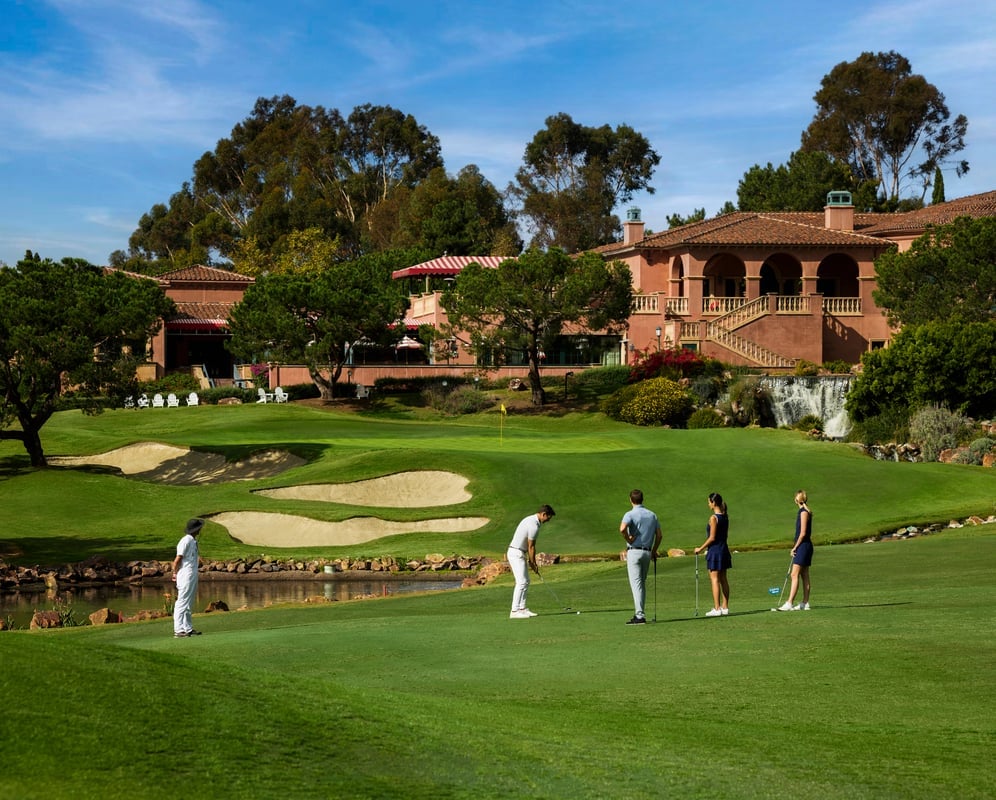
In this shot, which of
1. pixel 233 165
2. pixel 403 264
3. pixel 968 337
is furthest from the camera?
pixel 233 165

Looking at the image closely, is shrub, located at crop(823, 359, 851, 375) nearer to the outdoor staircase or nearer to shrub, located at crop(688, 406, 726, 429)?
the outdoor staircase

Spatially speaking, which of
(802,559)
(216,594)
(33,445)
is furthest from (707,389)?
(802,559)

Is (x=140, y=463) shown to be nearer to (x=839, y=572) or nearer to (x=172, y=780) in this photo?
(x=839, y=572)

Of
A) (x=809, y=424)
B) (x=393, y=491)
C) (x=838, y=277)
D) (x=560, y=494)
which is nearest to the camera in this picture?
(x=560, y=494)

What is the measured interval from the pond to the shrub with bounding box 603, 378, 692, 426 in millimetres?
31974

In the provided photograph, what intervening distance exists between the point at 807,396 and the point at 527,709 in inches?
2060

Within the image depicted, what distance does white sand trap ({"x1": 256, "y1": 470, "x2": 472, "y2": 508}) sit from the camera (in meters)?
41.7

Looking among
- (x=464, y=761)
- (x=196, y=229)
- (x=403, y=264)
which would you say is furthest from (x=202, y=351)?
(x=464, y=761)

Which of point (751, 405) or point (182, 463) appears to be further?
point (751, 405)

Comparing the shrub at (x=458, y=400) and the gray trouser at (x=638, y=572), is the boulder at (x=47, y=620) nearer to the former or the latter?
the gray trouser at (x=638, y=572)

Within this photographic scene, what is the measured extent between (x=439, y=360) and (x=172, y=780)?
72.2 meters

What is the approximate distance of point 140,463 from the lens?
5203 cm

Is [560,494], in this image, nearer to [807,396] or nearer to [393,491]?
[393,491]

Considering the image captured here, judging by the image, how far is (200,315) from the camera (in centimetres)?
9131
